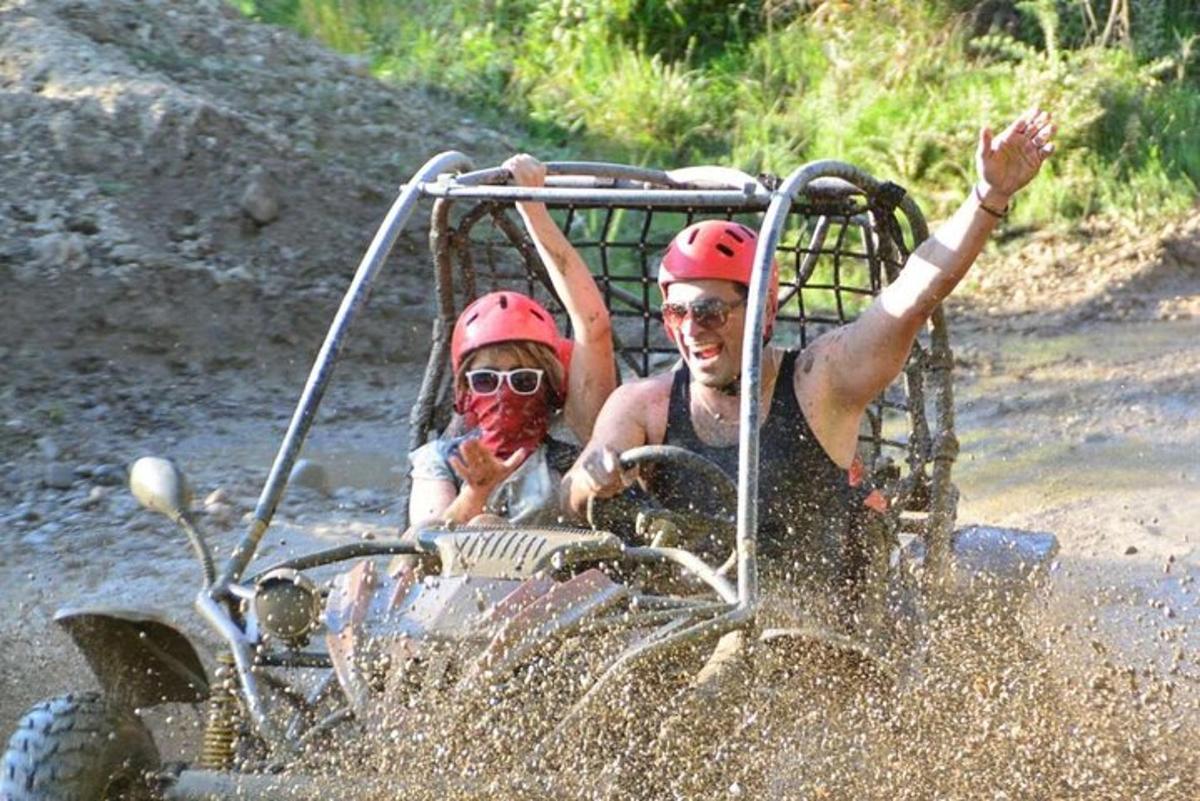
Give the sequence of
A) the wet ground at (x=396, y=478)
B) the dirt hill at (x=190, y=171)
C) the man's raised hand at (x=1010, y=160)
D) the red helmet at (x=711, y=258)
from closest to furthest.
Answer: the man's raised hand at (x=1010, y=160), the red helmet at (x=711, y=258), the wet ground at (x=396, y=478), the dirt hill at (x=190, y=171)

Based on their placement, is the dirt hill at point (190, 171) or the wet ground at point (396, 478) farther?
the dirt hill at point (190, 171)

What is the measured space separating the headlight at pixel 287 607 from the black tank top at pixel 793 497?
40.4 inches

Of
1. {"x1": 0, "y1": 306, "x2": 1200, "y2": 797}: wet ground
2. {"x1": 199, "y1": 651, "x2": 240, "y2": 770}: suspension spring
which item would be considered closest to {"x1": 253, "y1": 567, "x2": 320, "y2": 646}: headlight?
{"x1": 199, "y1": 651, "x2": 240, "y2": 770}: suspension spring

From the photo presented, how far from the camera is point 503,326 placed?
543 cm

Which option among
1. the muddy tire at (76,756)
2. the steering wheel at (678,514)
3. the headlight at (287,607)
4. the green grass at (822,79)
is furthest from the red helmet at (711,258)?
the green grass at (822,79)

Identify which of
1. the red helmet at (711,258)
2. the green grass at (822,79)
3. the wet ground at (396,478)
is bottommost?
the wet ground at (396,478)

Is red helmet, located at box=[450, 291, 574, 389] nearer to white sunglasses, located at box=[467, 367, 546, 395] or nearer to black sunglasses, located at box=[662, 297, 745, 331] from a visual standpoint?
white sunglasses, located at box=[467, 367, 546, 395]

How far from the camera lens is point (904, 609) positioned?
5156mm

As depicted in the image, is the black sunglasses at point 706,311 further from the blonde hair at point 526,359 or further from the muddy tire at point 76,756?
the muddy tire at point 76,756

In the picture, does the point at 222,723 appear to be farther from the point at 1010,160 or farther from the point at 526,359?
the point at 1010,160

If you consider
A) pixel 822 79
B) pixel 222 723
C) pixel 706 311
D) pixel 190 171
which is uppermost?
pixel 706 311

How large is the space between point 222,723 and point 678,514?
3.64 ft

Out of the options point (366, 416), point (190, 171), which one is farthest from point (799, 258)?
point (190, 171)

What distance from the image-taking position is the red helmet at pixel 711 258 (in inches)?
199
